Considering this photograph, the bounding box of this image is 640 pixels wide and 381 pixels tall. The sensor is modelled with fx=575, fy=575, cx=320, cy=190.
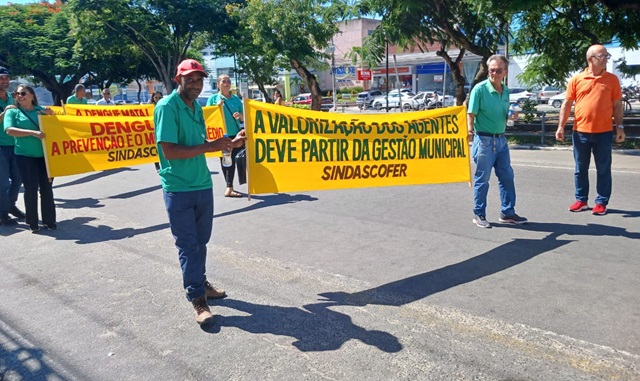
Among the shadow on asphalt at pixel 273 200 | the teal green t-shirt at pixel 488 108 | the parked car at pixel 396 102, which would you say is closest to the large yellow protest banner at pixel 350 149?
the teal green t-shirt at pixel 488 108

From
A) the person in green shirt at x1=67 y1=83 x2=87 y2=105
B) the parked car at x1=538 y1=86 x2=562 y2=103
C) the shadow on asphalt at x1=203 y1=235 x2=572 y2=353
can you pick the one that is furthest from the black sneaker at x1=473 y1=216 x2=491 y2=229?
the parked car at x1=538 y1=86 x2=562 y2=103

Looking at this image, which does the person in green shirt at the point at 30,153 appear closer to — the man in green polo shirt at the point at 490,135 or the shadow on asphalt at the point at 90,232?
the shadow on asphalt at the point at 90,232

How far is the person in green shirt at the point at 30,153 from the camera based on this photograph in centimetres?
698

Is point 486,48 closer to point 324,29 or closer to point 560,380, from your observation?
point 324,29

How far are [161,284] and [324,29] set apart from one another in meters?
18.9

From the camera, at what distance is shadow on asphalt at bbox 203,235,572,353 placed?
12.8 feet

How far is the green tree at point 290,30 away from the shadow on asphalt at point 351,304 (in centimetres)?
1778

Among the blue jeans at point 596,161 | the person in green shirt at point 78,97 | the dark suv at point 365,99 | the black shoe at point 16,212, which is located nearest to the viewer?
the blue jeans at point 596,161

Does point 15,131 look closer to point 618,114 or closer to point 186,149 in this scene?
point 186,149

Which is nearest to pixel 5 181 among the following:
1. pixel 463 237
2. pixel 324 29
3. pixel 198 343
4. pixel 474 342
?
pixel 198 343

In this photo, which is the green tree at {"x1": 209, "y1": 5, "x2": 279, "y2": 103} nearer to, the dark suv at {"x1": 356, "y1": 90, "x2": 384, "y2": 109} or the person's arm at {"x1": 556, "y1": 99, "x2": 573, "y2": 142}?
the person's arm at {"x1": 556, "y1": 99, "x2": 573, "y2": 142}

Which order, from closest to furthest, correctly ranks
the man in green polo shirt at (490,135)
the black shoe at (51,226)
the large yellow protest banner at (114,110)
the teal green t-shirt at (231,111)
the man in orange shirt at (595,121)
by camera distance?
1. the man in green polo shirt at (490,135)
2. the man in orange shirt at (595,121)
3. the black shoe at (51,226)
4. the teal green t-shirt at (231,111)
5. the large yellow protest banner at (114,110)

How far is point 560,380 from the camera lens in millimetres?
3262

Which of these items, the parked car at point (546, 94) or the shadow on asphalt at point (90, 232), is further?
the parked car at point (546, 94)
